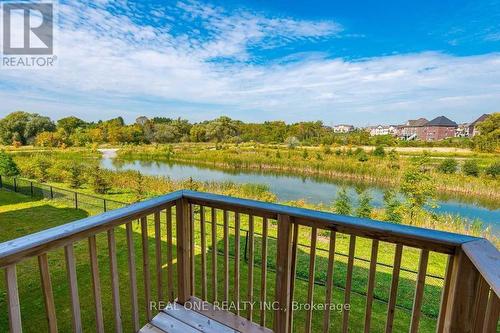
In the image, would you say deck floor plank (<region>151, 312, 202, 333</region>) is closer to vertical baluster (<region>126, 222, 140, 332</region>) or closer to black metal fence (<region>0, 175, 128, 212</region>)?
vertical baluster (<region>126, 222, 140, 332</region>)

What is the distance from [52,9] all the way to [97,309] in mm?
4385

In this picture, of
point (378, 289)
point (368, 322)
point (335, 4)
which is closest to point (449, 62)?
point (335, 4)

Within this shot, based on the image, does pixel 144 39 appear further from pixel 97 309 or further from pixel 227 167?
pixel 227 167

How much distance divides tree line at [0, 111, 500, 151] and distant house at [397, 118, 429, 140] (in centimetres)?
103

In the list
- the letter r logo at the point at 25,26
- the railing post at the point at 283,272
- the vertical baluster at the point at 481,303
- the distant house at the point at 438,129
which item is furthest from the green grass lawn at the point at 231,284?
the distant house at the point at 438,129

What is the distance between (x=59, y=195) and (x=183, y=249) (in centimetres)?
747

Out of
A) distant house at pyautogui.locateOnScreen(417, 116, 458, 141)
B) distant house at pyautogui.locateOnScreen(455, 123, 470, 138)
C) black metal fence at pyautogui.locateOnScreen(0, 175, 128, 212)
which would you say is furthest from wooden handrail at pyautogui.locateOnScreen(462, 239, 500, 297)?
distant house at pyautogui.locateOnScreen(417, 116, 458, 141)

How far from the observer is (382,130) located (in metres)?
23.8

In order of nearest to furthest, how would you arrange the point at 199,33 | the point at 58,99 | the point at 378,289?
1. the point at 378,289
2. the point at 199,33
3. the point at 58,99

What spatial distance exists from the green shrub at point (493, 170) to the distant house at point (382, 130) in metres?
12.6

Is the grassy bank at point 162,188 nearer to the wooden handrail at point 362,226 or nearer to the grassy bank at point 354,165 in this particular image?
the grassy bank at point 354,165

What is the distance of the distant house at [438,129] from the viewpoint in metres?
16.7

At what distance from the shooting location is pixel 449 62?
10.5 meters

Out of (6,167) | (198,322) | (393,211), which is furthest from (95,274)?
(6,167)
